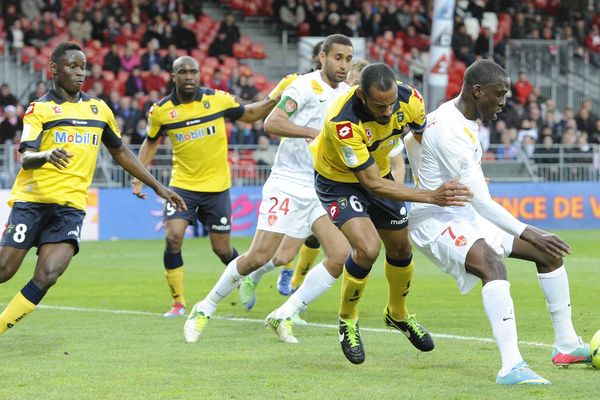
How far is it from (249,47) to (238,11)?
257 centimetres

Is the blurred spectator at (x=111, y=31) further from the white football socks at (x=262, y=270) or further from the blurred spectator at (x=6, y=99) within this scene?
the white football socks at (x=262, y=270)

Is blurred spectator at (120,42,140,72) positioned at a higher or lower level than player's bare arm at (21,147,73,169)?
lower

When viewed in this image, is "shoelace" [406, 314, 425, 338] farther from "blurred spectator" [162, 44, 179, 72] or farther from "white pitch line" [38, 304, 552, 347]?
"blurred spectator" [162, 44, 179, 72]

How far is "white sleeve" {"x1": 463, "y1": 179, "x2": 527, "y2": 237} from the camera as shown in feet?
25.2

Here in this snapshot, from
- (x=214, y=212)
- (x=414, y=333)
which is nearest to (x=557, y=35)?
(x=214, y=212)

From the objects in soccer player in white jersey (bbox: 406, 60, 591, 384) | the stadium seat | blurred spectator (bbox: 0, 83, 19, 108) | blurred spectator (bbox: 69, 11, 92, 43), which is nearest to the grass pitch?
soccer player in white jersey (bbox: 406, 60, 591, 384)

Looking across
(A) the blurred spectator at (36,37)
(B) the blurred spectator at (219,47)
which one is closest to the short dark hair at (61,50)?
(A) the blurred spectator at (36,37)

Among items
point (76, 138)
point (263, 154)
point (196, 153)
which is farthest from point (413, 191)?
point (263, 154)

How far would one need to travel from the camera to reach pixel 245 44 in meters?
31.7

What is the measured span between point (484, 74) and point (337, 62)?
2.93 m

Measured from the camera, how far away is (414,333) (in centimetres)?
895

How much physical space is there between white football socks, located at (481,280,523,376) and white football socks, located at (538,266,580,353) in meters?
0.51

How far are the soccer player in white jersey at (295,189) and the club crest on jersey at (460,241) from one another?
203cm

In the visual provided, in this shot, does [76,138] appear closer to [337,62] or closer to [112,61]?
[337,62]
